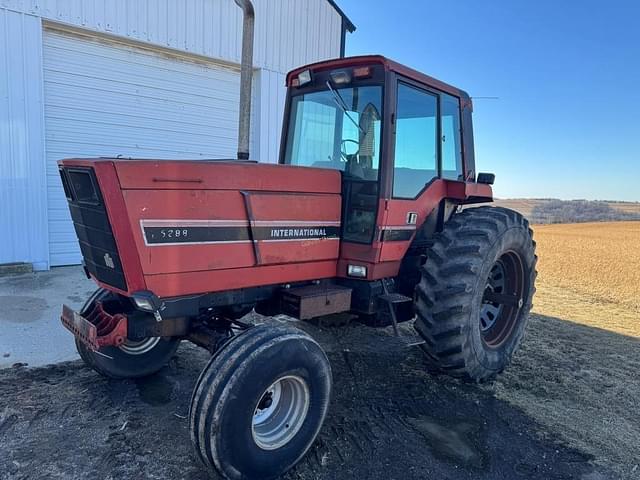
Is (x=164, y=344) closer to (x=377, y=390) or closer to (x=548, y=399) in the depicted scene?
(x=377, y=390)

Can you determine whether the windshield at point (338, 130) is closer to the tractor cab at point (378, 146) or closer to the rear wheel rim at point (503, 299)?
the tractor cab at point (378, 146)

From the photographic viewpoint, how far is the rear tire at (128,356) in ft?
12.2

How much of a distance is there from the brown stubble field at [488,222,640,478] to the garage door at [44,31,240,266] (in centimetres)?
651

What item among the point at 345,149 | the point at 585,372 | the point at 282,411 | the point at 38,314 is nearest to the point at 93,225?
the point at 282,411

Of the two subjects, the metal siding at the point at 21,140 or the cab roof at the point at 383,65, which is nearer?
the cab roof at the point at 383,65

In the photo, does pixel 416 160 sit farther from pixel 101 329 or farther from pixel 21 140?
pixel 21 140

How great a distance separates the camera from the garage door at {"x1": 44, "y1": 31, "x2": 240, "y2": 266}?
7.39 metres

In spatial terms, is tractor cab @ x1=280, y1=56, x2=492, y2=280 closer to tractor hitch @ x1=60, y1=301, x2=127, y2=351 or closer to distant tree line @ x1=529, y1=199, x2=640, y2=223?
tractor hitch @ x1=60, y1=301, x2=127, y2=351

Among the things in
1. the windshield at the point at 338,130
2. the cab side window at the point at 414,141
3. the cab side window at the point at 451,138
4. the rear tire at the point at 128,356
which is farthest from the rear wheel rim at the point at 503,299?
the rear tire at the point at 128,356

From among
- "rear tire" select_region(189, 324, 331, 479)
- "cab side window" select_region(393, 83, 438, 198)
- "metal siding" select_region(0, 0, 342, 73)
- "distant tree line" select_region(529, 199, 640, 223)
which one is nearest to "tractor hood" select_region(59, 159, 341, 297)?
"rear tire" select_region(189, 324, 331, 479)

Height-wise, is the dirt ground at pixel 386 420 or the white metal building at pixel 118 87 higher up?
the white metal building at pixel 118 87

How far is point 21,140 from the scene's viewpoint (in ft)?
22.9

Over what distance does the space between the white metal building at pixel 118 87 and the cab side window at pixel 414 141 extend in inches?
219

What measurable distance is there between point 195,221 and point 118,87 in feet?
20.2
